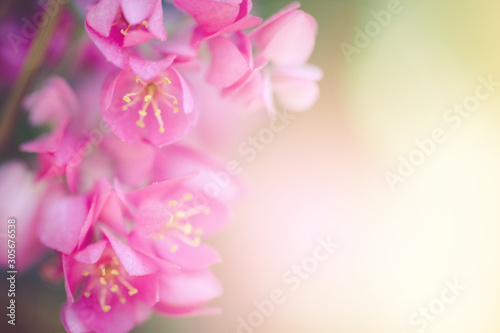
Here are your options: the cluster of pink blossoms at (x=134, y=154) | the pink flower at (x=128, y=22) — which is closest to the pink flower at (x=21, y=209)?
the cluster of pink blossoms at (x=134, y=154)

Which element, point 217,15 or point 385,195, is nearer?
point 217,15

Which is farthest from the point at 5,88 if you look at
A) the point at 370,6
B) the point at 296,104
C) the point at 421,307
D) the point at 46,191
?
the point at 421,307

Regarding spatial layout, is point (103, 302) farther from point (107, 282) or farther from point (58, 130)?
point (58, 130)

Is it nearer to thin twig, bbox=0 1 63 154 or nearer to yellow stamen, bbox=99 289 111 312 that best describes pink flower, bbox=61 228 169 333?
yellow stamen, bbox=99 289 111 312

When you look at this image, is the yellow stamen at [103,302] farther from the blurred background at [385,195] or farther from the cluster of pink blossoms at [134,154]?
the blurred background at [385,195]

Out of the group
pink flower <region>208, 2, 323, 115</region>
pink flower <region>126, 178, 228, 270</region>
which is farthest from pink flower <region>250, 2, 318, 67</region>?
pink flower <region>126, 178, 228, 270</region>

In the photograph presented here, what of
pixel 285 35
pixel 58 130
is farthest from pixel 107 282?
pixel 285 35
